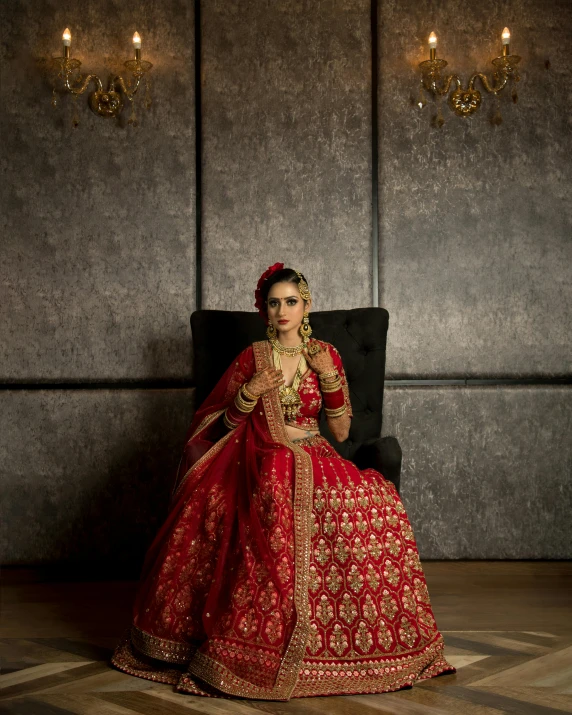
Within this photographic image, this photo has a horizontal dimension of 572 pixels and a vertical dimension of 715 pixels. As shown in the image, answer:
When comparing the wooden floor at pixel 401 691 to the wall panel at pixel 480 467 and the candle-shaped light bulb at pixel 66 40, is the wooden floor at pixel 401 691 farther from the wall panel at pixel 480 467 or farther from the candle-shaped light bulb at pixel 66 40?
the candle-shaped light bulb at pixel 66 40

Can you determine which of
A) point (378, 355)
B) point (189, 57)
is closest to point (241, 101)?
point (189, 57)

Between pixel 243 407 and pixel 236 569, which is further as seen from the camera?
pixel 243 407

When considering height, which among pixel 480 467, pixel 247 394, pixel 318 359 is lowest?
pixel 480 467

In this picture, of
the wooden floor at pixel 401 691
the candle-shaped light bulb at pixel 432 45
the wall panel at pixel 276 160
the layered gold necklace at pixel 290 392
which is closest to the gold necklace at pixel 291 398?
the layered gold necklace at pixel 290 392

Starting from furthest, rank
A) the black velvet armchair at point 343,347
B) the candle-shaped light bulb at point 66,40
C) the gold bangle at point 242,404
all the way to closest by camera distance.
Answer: the candle-shaped light bulb at point 66,40 < the black velvet armchair at point 343,347 < the gold bangle at point 242,404

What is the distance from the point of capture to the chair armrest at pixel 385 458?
114 inches

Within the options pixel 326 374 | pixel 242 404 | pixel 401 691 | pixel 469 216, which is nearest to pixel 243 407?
pixel 242 404

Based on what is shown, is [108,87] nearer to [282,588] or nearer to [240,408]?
[240,408]

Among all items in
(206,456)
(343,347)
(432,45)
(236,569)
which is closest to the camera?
(236,569)

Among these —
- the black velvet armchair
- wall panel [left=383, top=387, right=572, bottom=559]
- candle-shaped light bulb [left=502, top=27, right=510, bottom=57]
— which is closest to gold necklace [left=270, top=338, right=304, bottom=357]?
the black velvet armchair

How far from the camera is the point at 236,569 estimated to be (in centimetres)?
255

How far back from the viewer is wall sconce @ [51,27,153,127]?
13.5 feet

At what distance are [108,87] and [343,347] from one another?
1784mm

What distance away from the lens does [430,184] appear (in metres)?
4.22
